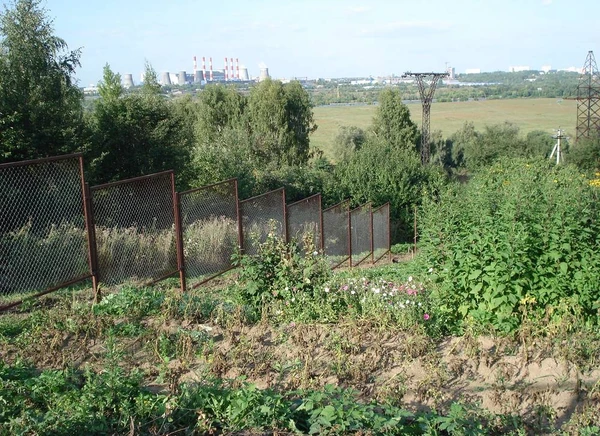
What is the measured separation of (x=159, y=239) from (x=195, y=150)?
14612 millimetres

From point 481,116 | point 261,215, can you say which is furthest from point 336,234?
point 481,116

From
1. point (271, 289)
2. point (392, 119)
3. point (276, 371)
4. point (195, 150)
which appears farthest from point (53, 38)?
point (392, 119)

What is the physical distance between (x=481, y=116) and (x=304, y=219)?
76.8m

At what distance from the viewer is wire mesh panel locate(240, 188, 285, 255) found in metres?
11.2

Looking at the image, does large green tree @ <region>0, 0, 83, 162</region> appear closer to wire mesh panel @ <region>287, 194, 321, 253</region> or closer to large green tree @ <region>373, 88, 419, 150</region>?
wire mesh panel @ <region>287, 194, 321, 253</region>

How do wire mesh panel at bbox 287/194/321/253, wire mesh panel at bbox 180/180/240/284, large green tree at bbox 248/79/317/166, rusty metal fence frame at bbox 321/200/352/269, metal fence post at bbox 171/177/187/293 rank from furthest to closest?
large green tree at bbox 248/79/317/166, rusty metal fence frame at bbox 321/200/352/269, wire mesh panel at bbox 287/194/321/253, wire mesh panel at bbox 180/180/240/284, metal fence post at bbox 171/177/187/293

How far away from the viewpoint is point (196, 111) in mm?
40375

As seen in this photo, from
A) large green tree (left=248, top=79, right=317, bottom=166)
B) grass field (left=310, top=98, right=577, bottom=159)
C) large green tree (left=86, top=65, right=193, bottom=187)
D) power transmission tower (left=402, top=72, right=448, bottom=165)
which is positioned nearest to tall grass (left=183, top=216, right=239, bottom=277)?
large green tree (left=86, top=65, right=193, bottom=187)

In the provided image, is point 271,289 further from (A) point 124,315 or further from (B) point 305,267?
(A) point 124,315

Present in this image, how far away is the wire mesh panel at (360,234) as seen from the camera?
1605 centimetres

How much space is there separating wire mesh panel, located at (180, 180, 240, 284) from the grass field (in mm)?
57750

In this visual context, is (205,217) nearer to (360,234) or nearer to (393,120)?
(360,234)

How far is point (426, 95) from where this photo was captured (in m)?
41.1

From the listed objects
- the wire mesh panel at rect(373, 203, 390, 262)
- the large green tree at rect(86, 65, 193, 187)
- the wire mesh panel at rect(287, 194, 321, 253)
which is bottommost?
the wire mesh panel at rect(373, 203, 390, 262)
